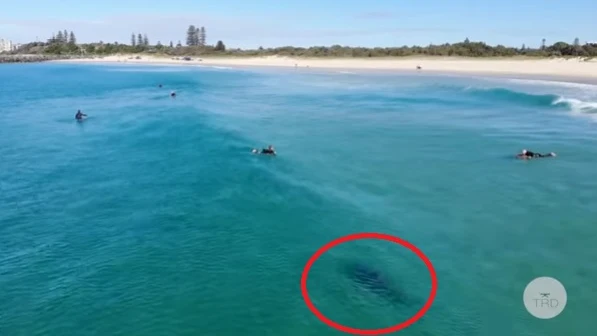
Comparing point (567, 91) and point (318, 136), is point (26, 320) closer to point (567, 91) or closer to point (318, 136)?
point (318, 136)

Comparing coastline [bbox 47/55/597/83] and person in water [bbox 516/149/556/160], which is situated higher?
coastline [bbox 47/55/597/83]

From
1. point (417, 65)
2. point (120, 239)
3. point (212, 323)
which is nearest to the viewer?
point (212, 323)

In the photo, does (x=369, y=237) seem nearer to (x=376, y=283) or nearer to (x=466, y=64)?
(x=376, y=283)

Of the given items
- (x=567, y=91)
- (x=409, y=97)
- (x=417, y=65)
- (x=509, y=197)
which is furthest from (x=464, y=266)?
(x=417, y=65)

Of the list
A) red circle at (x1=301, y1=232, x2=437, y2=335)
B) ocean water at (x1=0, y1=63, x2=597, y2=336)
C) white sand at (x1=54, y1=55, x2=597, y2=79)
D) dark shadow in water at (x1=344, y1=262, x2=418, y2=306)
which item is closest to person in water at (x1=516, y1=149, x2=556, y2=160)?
ocean water at (x1=0, y1=63, x2=597, y2=336)

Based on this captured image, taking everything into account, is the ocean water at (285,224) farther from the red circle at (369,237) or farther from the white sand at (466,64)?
the white sand at (466,64)

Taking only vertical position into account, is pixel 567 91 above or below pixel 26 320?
above

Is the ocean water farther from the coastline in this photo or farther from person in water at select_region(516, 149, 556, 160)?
the coastline

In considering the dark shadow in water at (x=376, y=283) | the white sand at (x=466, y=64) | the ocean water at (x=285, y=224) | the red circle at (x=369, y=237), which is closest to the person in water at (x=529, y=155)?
the ocean water at (x=285, y=224)
